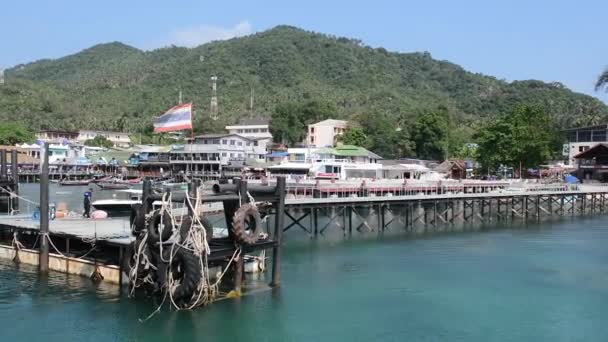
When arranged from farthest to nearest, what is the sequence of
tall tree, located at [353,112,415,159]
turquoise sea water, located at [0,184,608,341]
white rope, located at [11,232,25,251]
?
tall tree, located at [353,112,415,159] < white rope, located at [11,232,25,251] < turquoise sea water, located at [0,184,608,341]

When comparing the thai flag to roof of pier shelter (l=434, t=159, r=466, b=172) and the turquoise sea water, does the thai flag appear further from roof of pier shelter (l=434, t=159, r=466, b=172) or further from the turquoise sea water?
roof of pier shelter (l=434, t=159, r=466, b=172)

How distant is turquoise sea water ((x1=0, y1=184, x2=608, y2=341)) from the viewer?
2290 centimetres

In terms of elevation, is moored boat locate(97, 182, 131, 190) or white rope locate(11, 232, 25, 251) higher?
moored boat locate(97, 182, 131, 190)

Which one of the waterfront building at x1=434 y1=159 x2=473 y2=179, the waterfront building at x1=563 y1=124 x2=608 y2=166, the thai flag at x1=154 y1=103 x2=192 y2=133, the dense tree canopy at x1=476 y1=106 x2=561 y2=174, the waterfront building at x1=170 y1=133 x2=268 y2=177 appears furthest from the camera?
→ the waterfront building at x1=170 y1=133 x2=268 y2=177

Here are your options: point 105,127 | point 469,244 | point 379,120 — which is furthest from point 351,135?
point 105,127

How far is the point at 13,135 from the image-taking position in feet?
418

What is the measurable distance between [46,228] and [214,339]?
41.5 ft

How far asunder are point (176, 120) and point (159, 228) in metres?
24.9

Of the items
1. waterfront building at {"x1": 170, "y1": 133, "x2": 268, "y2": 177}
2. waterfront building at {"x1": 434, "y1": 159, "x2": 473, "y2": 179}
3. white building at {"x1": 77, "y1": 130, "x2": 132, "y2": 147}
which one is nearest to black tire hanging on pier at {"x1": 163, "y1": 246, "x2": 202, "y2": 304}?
waterfront building at {"x1": 434, "y1": 159, "x2": 473, "y2": 179}

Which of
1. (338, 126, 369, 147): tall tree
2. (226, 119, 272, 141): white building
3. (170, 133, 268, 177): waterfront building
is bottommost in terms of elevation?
(170, 133, 268, 177): waterfront building

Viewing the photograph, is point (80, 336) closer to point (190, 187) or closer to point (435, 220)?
point (190, 187)

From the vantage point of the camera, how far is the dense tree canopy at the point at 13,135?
413 feet

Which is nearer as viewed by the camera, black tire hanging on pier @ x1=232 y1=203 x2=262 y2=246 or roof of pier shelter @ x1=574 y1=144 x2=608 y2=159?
black tire hanging on pier @ x1=232 y1=203 x2=262 y2=246

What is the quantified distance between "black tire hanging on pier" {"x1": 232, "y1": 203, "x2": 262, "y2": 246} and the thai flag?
23.2 meters
